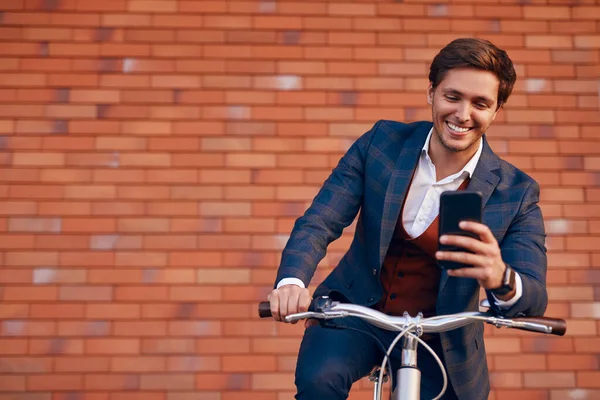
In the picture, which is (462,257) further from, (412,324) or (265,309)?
(265,309)

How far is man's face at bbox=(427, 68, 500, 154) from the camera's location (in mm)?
2961

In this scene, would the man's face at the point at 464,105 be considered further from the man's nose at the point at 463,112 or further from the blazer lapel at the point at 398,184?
the blazer lapel at the point at 398,184

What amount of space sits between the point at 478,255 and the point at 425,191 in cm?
84

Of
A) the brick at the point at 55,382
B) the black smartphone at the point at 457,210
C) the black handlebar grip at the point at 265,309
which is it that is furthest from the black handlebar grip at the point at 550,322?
the brick at the point at 55,382

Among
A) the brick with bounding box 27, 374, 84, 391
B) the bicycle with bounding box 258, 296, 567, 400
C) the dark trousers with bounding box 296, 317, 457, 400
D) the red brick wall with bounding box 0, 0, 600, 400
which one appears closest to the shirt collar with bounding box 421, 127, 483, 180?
the dark trousers with bounding box 296, 317, 457, 400

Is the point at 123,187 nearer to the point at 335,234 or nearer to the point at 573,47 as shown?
the point at 335,234

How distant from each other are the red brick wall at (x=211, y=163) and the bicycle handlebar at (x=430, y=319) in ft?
7.05

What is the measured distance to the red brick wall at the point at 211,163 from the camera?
4.66 meters

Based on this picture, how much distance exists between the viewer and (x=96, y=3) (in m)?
4.88

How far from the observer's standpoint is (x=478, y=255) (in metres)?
2.34

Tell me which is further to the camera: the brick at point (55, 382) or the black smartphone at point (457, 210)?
the brick at point (55, 382)

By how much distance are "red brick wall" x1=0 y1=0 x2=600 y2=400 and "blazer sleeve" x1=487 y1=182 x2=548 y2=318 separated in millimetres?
1794

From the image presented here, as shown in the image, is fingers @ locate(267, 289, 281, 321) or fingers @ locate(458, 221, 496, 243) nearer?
fingers @ locate(458, 221, 496, 243)

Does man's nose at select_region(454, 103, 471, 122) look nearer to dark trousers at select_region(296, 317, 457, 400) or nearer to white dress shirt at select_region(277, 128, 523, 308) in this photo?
white dress shirt at select_region(277, 128, 523, 308)
